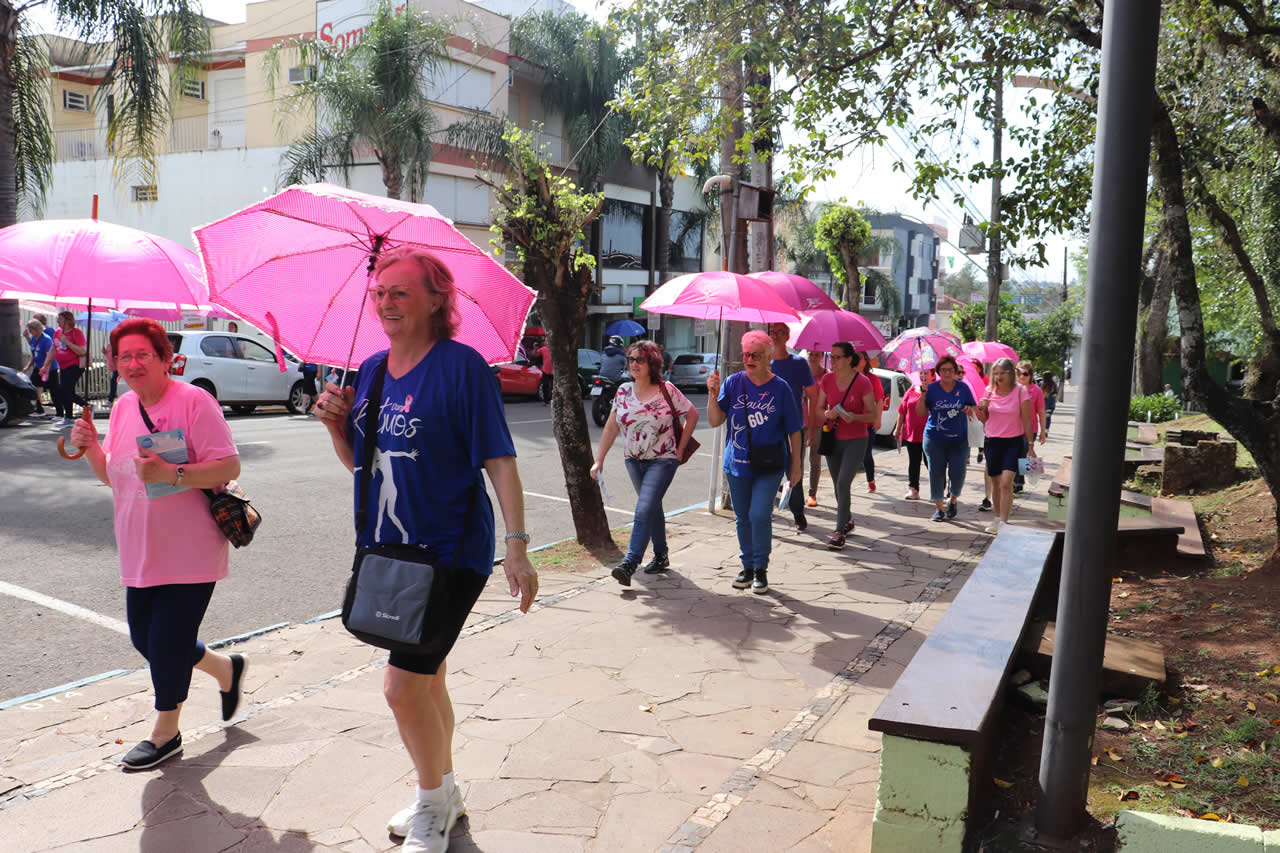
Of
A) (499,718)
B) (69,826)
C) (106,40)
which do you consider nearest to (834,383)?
(499,718)

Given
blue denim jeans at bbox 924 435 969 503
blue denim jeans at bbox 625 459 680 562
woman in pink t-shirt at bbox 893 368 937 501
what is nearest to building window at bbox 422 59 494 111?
woman in pink t-shirt at bbox 893 368 937 501

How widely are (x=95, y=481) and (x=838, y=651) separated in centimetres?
810

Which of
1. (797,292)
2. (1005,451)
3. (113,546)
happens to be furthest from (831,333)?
(113,546)

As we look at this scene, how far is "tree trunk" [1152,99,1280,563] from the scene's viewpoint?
6.29 m

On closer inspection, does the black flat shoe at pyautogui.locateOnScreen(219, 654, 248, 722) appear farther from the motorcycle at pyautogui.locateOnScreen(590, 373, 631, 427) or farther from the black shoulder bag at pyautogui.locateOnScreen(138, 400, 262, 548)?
the motorcycle at pyautogui.locateOnScreen(590, 373, 631, 427)

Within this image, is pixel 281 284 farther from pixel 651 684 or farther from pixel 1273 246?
pixel 1273 246

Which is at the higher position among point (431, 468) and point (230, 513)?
point (431, 468)

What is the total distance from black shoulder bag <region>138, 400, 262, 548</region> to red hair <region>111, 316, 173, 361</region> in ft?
0.70

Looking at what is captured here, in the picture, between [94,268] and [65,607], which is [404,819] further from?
[65,607]

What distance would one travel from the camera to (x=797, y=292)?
9438 mm

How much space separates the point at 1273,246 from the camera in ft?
43.7

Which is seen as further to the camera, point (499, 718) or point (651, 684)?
point (651, 684)

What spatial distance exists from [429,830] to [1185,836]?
2216 millimetres

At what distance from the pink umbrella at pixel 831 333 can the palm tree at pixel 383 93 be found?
1874 cm
